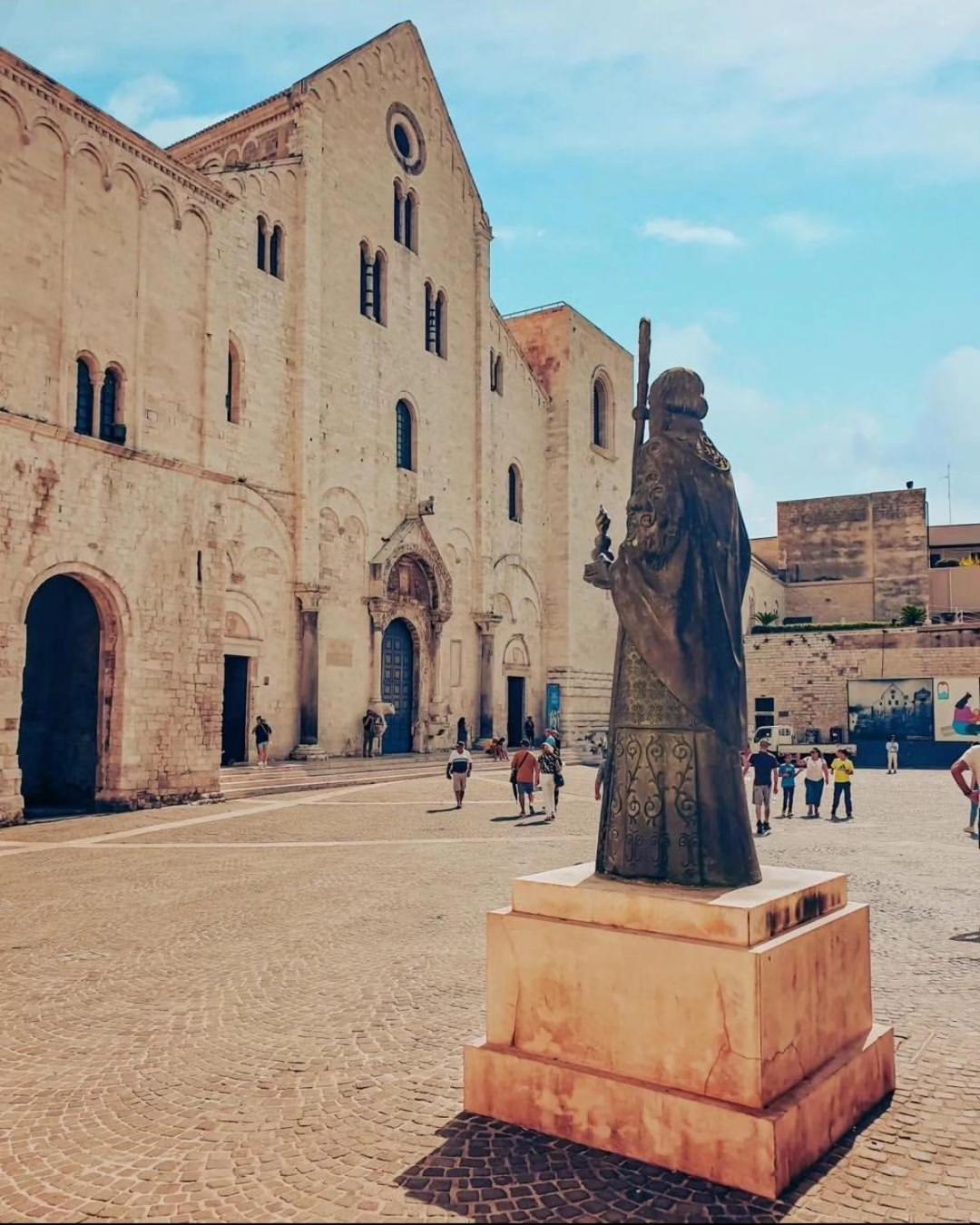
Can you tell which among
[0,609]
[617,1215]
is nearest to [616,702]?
[617,1215]

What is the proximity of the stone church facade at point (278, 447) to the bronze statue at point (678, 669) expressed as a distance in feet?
42.3

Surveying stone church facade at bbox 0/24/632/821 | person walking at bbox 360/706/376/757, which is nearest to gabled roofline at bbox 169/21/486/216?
stone church facade at bbox 0/24/632/821

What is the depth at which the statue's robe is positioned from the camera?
167 inches

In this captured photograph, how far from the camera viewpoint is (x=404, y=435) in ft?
88.7

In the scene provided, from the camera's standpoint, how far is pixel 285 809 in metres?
17.0

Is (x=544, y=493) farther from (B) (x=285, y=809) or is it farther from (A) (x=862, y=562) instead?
(A) (x=862, y=562)

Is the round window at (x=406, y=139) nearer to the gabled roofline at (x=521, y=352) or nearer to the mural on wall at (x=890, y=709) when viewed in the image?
the gabled roofline at (x=521, y=352)

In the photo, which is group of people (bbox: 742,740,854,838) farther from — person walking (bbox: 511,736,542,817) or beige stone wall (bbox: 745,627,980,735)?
beige stone wall (bbox: 745,627,980,735)

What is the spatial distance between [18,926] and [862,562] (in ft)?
157

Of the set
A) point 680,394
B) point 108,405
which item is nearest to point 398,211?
point 108,405

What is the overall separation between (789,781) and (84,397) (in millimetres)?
13922

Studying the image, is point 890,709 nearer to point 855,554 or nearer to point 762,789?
point 762,789

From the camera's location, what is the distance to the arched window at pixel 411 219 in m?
27.5

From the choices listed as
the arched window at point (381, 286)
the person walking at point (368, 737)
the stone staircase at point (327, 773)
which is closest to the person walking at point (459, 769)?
the stone staircase at point (327, 773)
